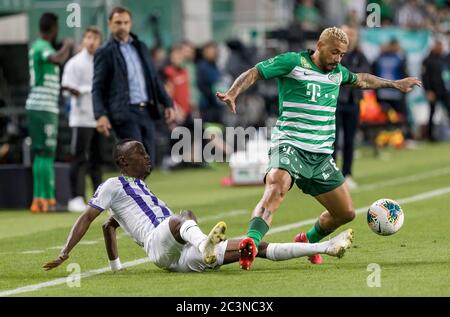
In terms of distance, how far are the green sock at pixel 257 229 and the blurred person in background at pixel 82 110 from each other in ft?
21.9

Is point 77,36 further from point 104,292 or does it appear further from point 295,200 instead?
point 104,292

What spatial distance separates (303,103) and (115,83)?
3.90m

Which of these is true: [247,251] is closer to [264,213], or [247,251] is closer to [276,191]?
[264,213]

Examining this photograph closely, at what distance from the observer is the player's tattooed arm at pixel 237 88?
10.5 metres

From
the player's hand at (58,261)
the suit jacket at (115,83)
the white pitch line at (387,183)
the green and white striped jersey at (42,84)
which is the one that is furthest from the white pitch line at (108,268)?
the green and white striped jersey at (42,84)

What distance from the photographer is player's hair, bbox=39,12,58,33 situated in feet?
57.0

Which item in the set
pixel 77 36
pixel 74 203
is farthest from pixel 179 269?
pixel 77 36

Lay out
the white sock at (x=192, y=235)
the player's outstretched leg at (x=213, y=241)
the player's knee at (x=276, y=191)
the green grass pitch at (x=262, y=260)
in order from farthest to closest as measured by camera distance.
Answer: the player's knee at (x=276, y=191) < the white sock at (x=192, y=235) < the player's outstretched leg at (x=213, y=241) < the green grass pitch at (x=262, y=260)

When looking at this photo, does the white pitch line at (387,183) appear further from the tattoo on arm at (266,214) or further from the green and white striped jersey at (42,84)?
the tattoo on arm at (266,214)

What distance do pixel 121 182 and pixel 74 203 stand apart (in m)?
6.75

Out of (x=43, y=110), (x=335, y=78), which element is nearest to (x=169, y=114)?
(x=43, y=110)

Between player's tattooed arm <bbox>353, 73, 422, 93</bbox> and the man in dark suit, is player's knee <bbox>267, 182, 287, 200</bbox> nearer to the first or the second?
player's tattooed arm <bbox>353, 73, 422, 93</bbox>

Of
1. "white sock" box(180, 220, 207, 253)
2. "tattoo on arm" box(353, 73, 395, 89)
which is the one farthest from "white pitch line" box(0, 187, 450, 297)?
"tattoo on arm" box(353, 73, 395, 89)
